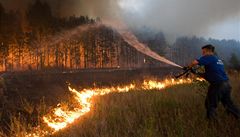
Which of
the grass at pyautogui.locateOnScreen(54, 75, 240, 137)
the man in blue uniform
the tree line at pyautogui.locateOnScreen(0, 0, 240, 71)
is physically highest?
the tree line at pyautogui.locateOnScreen(0, 0, 240, 71)

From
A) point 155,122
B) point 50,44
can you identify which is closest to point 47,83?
point 155,122

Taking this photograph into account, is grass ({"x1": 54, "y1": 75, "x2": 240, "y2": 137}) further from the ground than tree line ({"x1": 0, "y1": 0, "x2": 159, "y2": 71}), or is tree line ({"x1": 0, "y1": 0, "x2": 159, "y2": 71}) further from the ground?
tree line ({"x1": 0, "y1": 0, "x2": 159, "y2": 71})

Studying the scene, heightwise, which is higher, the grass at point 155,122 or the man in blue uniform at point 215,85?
the man in blue uniform at point 215,85

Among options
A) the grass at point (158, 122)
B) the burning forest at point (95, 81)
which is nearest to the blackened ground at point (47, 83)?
the burning forest at point (95, 81)

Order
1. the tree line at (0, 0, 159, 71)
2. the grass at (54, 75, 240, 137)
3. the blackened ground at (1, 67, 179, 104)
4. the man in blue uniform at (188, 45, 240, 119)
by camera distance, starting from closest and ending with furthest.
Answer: the grass at (54, 75, 240, 137), the man in blue uniform at (188, 45, 240, 119), the blackened ground at (1, 67, 179, 104), the tree line at (0, 0, 159, 71)

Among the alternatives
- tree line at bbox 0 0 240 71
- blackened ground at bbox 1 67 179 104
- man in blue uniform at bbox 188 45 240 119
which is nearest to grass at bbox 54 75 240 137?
man in blue uniform at bbox 188 45 240 119

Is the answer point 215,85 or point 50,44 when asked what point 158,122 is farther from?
point 50,44

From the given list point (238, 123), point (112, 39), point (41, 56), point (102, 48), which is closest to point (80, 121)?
point (238, 123)

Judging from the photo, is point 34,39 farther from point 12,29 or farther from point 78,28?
point 78,28

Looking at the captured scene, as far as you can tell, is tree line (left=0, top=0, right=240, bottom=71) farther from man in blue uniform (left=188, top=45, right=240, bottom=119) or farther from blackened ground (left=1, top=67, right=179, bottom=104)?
man in blue uniform (left=188, top=45, right=240, bottom=119)

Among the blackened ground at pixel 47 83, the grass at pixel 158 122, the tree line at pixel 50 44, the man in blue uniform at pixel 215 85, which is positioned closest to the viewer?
the grass at pixel 158 122

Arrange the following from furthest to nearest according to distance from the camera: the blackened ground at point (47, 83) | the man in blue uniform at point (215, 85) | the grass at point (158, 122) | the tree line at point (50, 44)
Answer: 1. the tree line at point (50, 44)
2. the blackened ground at point (47, 83)
3. the man in blue uniform at point (215, 85)
4. the grass at point (158, 122)

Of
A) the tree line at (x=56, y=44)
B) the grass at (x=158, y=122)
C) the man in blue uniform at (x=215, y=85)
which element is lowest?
the grass at (x=158, y=122)

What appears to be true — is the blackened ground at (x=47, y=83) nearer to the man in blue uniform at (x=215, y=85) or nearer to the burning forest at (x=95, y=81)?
the burning forest at (x=95, y=81)
